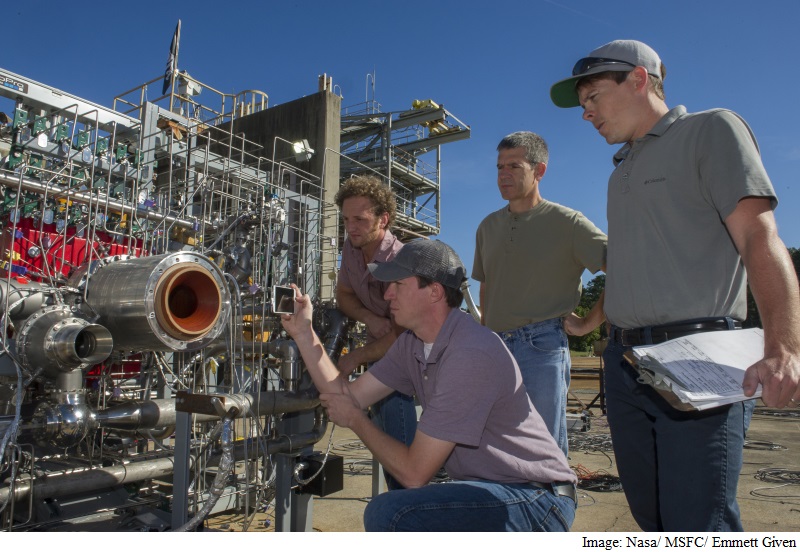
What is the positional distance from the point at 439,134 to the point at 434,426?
17.7 meters

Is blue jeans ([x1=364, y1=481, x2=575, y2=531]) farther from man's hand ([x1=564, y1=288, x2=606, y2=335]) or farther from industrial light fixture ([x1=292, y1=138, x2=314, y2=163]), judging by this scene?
industrial light fixture ([x1=292, y1=138, x2=314, y2=163])

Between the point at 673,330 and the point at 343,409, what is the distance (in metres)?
1.05

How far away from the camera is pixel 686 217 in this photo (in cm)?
168

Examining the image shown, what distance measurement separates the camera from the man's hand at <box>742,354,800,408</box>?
118 cm

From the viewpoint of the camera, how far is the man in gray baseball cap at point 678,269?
1385mm

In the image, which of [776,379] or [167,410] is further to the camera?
[167,410]

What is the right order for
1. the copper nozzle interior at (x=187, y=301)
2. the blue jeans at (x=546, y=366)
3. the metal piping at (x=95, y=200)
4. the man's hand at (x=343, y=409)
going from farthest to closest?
1. the metal piping at (x=95, y=200)
2. the copper nozzle interior at (x=187, y=301)
3. the blue jeans at (x=546, y=366)
4. the man's hand at (x=343, y=409)

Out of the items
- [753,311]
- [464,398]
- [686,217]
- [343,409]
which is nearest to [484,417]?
[464,398]

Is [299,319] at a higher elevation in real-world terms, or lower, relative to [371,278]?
lower

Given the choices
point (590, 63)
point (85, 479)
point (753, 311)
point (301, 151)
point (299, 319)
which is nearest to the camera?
point (590, 63)

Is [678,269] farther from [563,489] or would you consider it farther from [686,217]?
[563,489]

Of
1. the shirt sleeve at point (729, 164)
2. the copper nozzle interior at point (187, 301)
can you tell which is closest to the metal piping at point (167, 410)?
the copper nozzle interior at point (187, 301)

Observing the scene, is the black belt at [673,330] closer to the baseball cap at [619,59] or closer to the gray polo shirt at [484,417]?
the gray polo shirt at [484,417]

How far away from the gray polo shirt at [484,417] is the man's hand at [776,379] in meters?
0.68
